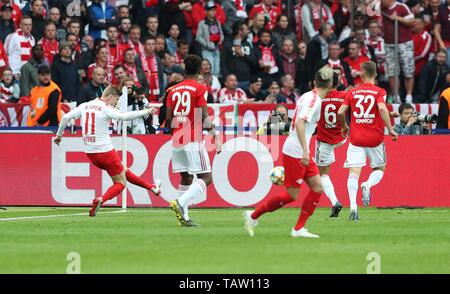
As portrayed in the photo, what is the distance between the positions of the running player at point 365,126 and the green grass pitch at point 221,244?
619mm

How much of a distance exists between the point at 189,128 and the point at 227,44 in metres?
10.9

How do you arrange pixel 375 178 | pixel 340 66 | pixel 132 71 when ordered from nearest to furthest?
pixel 375 178
pixel 132 71
pixel 340 66

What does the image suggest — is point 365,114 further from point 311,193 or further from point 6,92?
point 6,92

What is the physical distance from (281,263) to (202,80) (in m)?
13.8

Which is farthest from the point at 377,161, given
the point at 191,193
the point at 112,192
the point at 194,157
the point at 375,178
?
the point at 112,192

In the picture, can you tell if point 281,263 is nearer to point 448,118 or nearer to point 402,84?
point 448,118

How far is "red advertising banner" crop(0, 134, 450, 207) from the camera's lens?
2269 centimetres

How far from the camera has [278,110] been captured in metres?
23.8

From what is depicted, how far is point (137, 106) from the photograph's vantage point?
23453mm

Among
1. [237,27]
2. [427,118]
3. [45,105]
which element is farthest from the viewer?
[237,27]

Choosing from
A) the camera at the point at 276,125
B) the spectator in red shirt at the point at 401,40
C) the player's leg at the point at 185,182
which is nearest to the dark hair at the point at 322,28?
the spectator in red shirt at the point at 401,40

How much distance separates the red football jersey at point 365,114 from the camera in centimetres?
1894

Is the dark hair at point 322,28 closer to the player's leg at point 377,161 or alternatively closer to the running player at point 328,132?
the running player at point 328,132

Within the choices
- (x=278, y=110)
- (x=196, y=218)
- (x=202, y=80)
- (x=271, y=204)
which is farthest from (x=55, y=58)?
(x=271, y=204)
